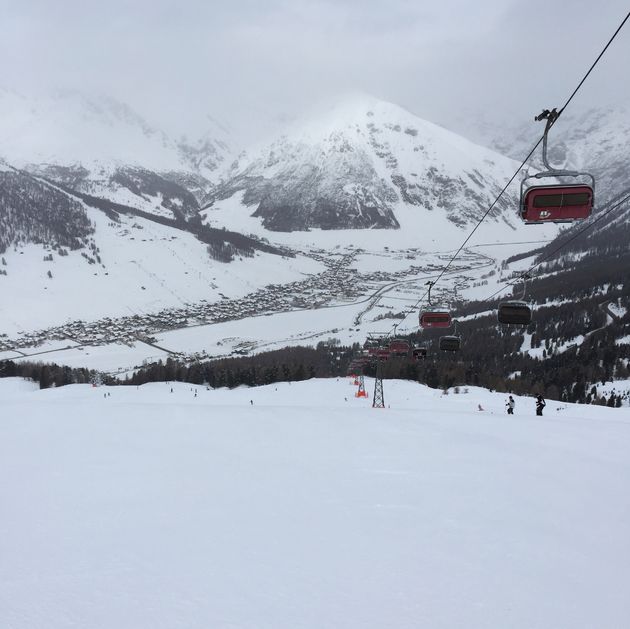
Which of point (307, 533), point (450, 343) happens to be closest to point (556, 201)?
point (307, 533)

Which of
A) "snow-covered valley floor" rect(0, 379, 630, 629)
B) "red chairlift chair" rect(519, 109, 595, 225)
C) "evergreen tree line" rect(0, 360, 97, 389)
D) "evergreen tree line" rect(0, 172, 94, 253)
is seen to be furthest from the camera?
"evergreen tree line" rect(0, 172, 94, 253)

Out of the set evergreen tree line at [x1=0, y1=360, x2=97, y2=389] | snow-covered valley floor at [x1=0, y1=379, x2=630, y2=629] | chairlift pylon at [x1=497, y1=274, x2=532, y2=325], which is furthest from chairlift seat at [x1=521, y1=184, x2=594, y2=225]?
evergreen tree line at [x1=0, y1=360, x2=97, y2=389]

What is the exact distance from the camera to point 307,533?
247 inches

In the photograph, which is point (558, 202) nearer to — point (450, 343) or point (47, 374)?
point (450, 343)

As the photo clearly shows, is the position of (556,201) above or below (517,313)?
above

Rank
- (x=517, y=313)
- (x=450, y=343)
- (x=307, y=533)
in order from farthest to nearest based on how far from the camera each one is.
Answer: (x=450, y=343) < (x=517, y=313) < (x=307, y=533)

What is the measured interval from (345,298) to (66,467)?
181767 mm

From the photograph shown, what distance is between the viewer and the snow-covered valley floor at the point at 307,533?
15.2 feet

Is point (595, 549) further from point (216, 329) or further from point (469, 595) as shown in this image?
point (216, 329)

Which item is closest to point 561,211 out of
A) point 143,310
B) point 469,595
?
point 469,595

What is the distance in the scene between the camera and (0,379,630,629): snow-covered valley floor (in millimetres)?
4633

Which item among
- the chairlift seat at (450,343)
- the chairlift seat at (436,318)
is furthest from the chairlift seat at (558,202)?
the chairlift seat at (450,343)

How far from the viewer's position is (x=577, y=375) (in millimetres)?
102125

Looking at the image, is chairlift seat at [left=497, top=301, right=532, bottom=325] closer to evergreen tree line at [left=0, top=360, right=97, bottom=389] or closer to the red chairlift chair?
the red chairlift chair
